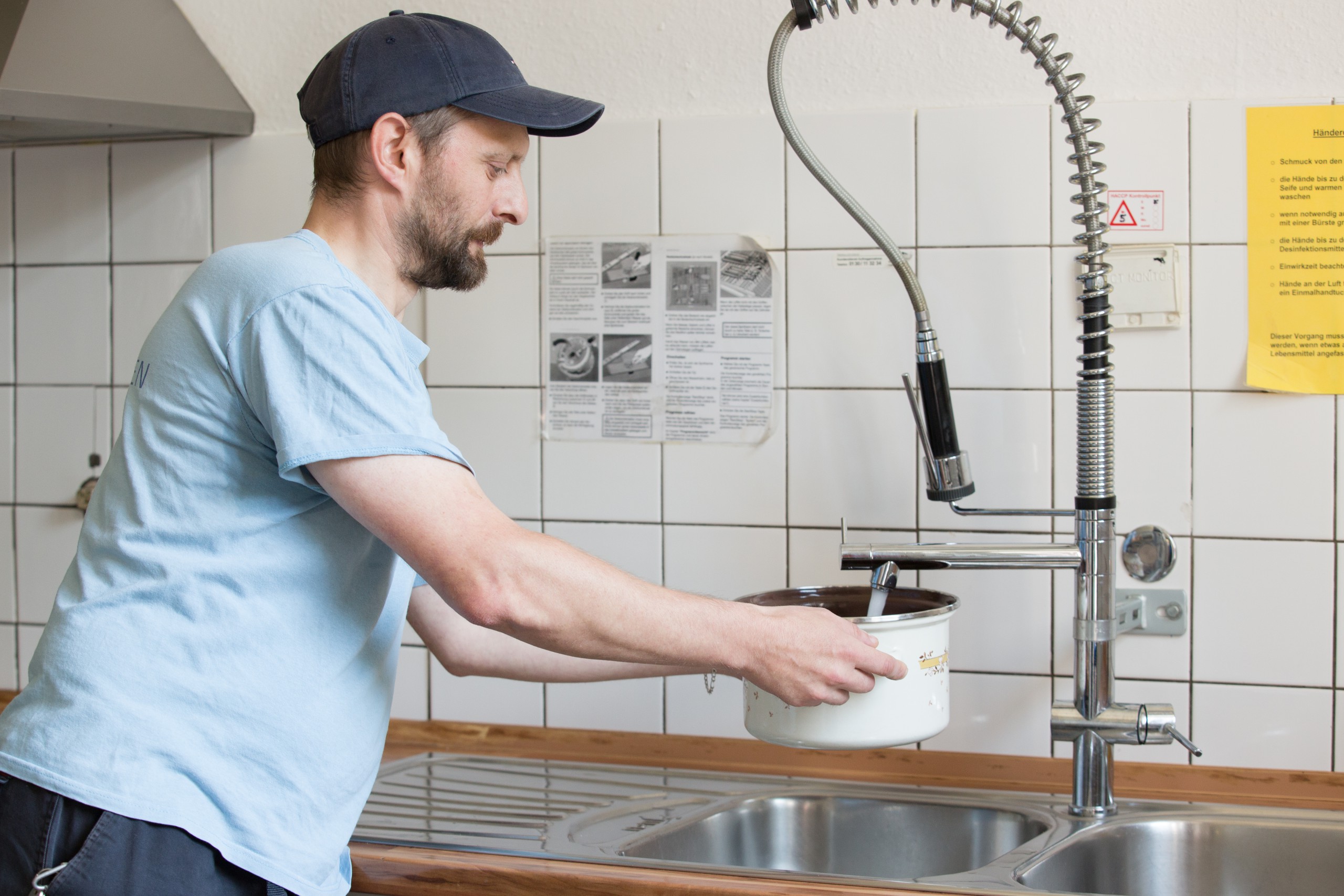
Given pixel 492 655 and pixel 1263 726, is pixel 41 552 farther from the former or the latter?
pixel 1263 726

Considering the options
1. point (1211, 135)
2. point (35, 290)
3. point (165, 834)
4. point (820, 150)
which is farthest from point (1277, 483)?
point (35, 290)

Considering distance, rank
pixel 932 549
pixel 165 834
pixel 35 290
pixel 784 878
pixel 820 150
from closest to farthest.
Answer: pixel 165 834, pixel 784 878, pixel 932 549, pixel 820 150, pixel 35 290

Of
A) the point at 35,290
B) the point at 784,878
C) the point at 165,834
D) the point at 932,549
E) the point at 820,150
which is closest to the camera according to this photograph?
the point at 165,834

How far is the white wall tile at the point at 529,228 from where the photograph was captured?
A: 57.1 inches

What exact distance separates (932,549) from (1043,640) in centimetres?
33

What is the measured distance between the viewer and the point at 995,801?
1239mm

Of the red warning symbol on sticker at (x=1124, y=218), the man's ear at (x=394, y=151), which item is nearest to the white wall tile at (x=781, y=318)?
the red warning symbol on sticker at (x=1124, y=218)

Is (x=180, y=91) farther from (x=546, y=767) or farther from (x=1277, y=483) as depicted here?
(x=1277, y=483)

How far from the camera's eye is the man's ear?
87 cm

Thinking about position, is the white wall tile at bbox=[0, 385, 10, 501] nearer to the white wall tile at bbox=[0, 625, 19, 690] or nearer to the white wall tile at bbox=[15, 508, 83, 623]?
the white wall tile at bbox=[15, 508, 83, 623]

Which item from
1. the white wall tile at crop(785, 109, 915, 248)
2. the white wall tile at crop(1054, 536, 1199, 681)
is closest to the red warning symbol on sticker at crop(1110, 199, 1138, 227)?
the white wall tile at crop(785, 109, 915, 248)

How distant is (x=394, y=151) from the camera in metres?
0.88

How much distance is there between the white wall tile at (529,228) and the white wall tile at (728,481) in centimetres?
34

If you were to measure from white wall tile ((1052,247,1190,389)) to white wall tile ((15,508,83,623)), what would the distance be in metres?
1.40
